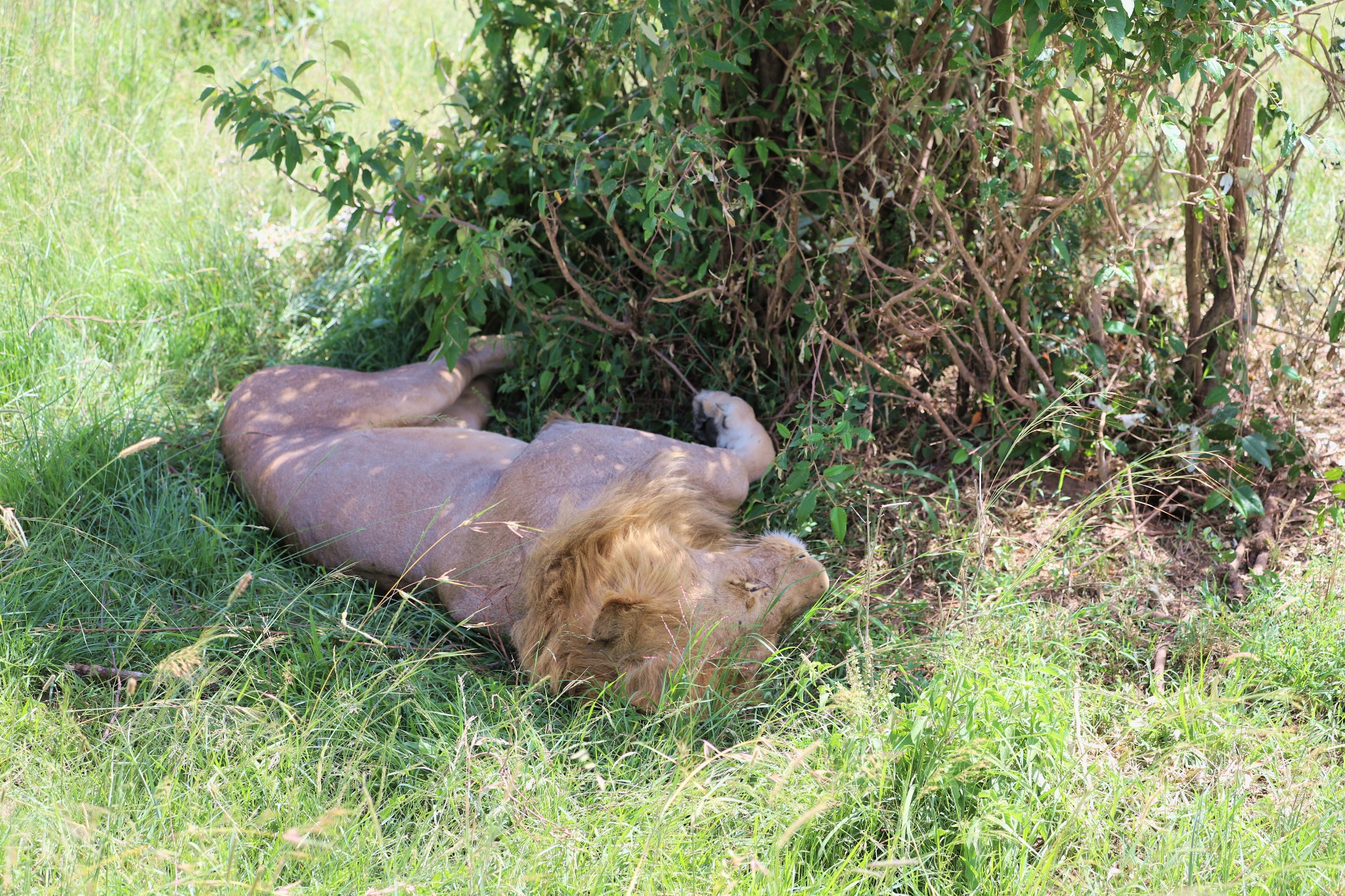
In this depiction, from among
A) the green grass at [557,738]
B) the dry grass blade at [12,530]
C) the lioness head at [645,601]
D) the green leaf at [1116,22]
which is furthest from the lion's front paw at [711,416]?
the dry grass blade at [12,530]

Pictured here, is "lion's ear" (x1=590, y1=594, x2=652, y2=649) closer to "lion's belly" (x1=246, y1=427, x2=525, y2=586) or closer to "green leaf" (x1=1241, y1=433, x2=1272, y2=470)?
"lion's belly" (x1=246, y1=427, x2=525, y2=586)

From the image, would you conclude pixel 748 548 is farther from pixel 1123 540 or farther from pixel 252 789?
pixel 252 789

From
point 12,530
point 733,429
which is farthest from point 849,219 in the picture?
point 12,530

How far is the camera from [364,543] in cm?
321

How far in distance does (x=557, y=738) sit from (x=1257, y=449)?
2233 mm

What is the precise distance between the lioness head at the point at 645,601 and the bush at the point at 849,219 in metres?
0.29

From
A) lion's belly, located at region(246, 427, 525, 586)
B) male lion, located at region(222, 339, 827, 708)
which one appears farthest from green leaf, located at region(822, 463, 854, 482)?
lion's belly, located at region(246, 427, 525, 586)

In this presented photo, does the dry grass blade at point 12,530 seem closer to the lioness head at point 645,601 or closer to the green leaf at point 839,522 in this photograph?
the lioness head at point 645,601

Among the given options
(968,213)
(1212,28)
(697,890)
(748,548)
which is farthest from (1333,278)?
(697,890)

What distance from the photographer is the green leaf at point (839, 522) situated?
3078 mm

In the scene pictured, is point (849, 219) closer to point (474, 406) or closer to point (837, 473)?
point (837, 473)

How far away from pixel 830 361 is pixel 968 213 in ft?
2.30

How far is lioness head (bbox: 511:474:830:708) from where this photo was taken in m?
2.85

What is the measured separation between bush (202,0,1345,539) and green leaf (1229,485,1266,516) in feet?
0.04
